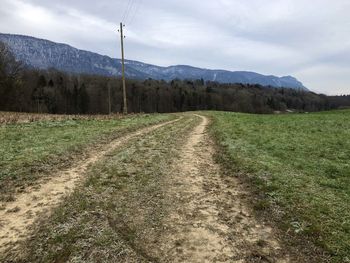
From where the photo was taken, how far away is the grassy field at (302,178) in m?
8.48

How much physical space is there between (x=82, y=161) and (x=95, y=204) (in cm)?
574

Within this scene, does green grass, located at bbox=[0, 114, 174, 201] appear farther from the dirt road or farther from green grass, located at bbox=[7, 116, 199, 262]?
green grass, located at bbox=[7, 116, 199, 262]

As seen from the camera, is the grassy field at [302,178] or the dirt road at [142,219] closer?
the dirt road at [142,219]

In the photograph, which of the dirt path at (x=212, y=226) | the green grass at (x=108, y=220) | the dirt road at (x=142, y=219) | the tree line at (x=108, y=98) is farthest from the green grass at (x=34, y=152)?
the tree line at (x=108, y=98)

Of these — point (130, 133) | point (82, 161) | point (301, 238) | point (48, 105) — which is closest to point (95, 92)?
point (48, 105)

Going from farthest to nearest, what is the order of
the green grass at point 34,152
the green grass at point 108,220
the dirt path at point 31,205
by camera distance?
the green grass at point 34,152, the dirt path at point 31,205, the green grass at point 108,220

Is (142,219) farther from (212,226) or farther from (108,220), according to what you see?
(212,226)

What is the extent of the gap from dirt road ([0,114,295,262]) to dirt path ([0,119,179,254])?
0.02 metres

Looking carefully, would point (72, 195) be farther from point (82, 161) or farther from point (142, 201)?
point (82, 161)

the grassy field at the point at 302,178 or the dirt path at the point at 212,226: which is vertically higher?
the grassy field at the point at 302,178

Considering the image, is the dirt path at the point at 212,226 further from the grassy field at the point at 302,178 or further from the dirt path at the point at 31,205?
the dirt path at the point at 31,205

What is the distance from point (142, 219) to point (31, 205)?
3.54 metres

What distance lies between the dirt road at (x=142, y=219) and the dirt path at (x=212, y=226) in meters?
0.02

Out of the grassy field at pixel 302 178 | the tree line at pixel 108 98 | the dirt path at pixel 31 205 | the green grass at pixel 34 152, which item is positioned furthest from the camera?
the tree line at pixel 108 98
